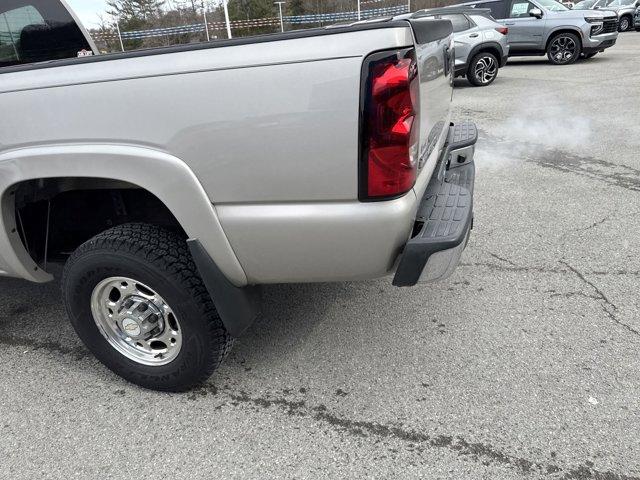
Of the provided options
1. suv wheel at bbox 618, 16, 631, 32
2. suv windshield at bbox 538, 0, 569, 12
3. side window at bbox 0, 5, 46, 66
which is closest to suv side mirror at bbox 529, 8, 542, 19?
suv windshield at bbox 538, 0, 569, 12

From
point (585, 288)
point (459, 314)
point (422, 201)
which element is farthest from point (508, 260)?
point (422, 201)

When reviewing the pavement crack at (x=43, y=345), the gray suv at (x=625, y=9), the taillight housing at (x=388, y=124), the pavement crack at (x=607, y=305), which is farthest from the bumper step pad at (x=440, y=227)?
the gray suv at (x=625, y=9)

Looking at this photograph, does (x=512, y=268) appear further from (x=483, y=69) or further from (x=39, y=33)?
(x=483, y=69)

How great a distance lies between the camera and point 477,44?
11.0 meters

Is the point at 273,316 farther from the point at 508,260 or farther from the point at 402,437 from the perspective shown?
the point at 508,260

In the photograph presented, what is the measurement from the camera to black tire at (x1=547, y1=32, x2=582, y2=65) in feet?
43.2

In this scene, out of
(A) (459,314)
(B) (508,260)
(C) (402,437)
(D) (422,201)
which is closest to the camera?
(C) (402,437)

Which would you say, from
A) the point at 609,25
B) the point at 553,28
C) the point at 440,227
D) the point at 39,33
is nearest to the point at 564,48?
the point at 553,28

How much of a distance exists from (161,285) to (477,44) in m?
10.5

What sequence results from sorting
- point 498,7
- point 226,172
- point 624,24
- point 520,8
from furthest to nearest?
point 624,24, point 498,7, point 520,8, point 226,172

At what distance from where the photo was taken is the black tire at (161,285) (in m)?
2.30

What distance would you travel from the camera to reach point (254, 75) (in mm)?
1897

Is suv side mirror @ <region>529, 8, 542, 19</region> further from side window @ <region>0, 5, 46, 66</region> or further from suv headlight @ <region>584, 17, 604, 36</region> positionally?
side window @ <region>0, 5, 46, 66</region>

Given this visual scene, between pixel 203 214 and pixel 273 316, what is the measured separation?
1265mm
